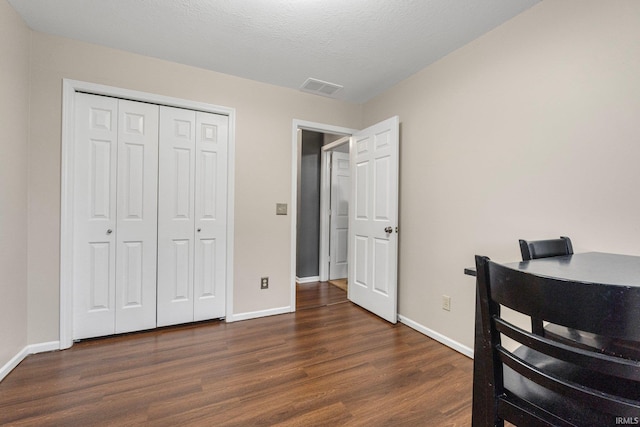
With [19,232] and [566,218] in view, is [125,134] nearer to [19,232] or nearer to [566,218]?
[19,232]

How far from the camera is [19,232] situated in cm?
192

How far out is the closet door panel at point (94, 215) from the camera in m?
2.19

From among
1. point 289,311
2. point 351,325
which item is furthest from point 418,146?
point 289,311

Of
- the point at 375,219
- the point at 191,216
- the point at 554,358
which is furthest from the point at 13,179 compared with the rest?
the point at 554,358

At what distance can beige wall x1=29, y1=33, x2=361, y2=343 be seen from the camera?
81.0 inches

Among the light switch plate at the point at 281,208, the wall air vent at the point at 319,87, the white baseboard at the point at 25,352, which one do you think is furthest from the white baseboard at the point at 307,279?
the white baseboard at the point at 25,352

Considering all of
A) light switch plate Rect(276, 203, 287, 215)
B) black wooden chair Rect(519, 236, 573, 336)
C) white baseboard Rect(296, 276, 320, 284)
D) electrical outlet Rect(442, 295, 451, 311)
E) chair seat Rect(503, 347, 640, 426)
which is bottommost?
white baseboard Rect(296, 276, 320, 284)

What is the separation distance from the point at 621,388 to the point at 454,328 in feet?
5.21

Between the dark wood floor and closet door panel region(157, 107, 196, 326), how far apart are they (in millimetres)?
234

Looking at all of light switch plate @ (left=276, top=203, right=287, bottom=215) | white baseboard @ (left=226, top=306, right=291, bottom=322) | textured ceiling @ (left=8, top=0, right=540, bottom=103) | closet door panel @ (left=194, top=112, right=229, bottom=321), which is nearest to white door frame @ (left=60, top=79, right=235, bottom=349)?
textured ceiling @ (left=8, top=0, right=540, bottom=103)

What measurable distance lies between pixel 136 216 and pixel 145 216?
65 mm

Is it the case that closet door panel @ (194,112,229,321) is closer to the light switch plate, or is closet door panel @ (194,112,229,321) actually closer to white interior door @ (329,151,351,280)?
the light switch plate

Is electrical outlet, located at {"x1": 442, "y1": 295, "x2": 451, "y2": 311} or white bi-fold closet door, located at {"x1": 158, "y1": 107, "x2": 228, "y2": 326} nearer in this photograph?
electrical outlet, located at {"x1": 442, "y1": 295, "x2": 451, "y2": 311}

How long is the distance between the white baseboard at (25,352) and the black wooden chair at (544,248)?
9.82 feet
